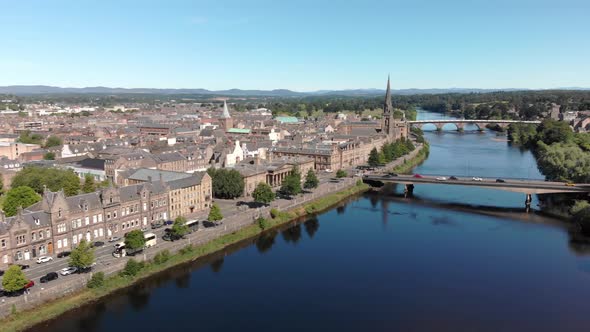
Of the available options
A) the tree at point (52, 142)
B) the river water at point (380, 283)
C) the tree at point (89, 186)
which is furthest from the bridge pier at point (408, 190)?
the tree at point (52, 142)

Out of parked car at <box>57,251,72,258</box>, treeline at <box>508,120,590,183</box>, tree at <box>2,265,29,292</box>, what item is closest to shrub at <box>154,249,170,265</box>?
parked car at <box>57,251,72,258</box>

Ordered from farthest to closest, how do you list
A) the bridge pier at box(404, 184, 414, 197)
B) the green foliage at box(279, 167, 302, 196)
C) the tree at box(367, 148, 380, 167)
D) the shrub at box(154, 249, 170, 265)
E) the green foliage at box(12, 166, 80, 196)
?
the tree at box(367, 148, 380, 167) < the bridge pier at box(404, 184, 414, 197) < the green foliage at box(279, 167, 302, 196) < the green foliage at box(12, 166, 80, 196) < the shrub at box(154, 249, 170, 265)

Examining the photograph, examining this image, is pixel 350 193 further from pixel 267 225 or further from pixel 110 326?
pixel 110 326

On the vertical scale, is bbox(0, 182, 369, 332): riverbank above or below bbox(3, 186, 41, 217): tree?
below

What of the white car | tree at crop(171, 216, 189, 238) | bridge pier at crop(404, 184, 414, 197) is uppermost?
tree at crop(171, 216, 189, 238)

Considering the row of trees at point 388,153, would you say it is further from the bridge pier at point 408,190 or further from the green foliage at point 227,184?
the green foliage at point 227,184

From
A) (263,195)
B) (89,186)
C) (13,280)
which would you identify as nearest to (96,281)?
(13,280)

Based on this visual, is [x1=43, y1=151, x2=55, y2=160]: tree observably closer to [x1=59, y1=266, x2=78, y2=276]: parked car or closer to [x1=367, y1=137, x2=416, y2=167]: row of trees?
[x1=59, y1=266, x2=78, y2=276]: parked car
